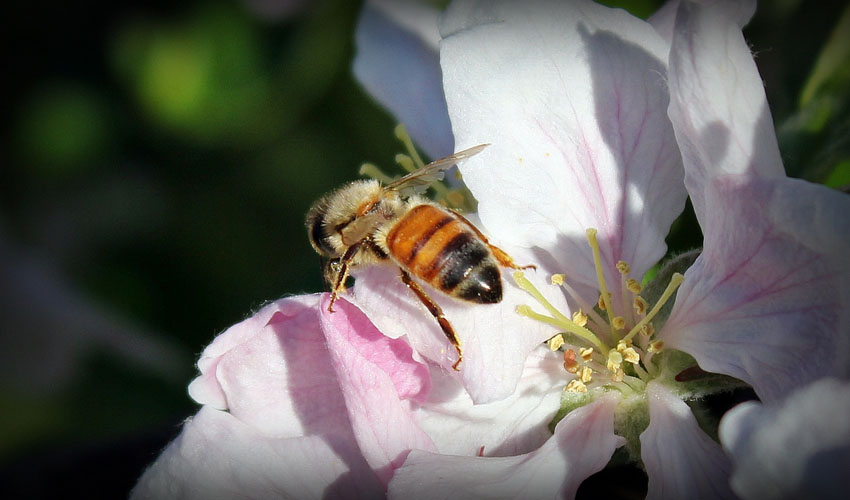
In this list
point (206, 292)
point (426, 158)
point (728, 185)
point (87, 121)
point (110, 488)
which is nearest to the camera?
point (728, 185)

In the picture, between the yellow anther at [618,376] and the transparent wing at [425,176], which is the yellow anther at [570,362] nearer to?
the yellow anther at [618,376]

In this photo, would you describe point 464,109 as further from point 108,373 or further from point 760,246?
point 108,373

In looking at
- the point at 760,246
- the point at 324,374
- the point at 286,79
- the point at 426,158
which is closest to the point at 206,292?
the point at 286,79

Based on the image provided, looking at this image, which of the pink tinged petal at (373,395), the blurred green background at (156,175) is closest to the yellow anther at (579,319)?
the pink tinged petal at (373,395)

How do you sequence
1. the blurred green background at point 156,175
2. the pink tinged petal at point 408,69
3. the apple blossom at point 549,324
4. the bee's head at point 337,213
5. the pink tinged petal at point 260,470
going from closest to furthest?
the apple blossom at point 549,324 < the pink tinged petal at point 260,470 < the bee's head at point 337,213 < the pink tinged petal at point 408,69 < the blurred green background at point 156,175

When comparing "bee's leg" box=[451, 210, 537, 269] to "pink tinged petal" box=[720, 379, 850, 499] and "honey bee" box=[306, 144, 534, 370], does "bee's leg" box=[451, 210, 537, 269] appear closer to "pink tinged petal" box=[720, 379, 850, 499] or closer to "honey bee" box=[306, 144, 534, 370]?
"honey bee" box=[306, 144, 534, 370]

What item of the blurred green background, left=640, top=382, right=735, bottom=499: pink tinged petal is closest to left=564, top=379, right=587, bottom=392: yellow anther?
left=640, top=382, right=735, bottom=499: pink tinged petal
